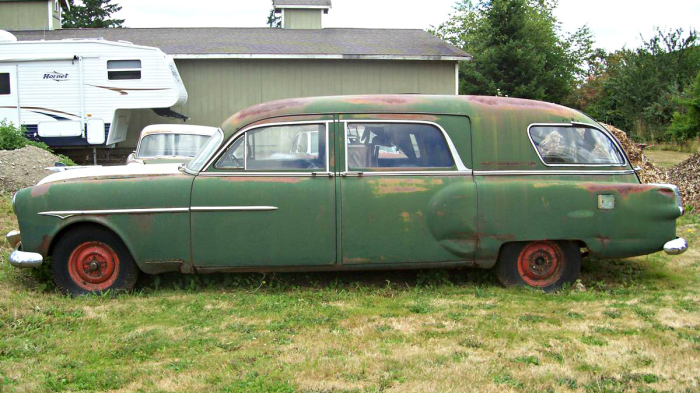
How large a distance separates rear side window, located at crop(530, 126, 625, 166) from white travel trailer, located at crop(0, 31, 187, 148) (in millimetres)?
11171

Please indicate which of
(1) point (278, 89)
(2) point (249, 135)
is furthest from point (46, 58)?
(2) point (249, 135)

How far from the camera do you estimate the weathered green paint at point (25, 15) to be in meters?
20.9

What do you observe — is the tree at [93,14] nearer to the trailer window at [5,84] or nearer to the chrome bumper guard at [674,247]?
the trailer window at [5,84]

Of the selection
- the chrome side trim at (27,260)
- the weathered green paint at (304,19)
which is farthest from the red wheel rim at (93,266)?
the weathered green paint at (304,19)

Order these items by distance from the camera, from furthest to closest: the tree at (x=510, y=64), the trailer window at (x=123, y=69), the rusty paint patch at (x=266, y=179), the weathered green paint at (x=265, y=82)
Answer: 1. the tree at (x=510, y=64)
2. the weathered green paint at (x=265, y=82)
3. the trailer window at (x=123, y=69)
4. the rusty paint patch at (x=266, y=179)

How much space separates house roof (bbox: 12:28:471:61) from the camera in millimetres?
17594

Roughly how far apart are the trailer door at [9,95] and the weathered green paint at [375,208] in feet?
35.3

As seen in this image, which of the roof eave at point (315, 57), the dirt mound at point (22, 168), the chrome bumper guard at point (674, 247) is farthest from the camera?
the roof eave at point (315, 57)

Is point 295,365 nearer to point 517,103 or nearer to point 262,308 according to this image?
point 262,308

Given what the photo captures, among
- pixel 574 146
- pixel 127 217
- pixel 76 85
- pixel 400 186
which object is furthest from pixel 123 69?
pixel 574 146

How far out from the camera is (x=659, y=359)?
421 cm

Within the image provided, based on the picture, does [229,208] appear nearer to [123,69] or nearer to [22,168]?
[22,168]

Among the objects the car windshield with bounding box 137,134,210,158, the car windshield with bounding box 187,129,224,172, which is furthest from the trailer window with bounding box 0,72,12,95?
the car windshield with bounding box 187,129,224,172

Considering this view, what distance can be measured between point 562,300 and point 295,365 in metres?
2.57
